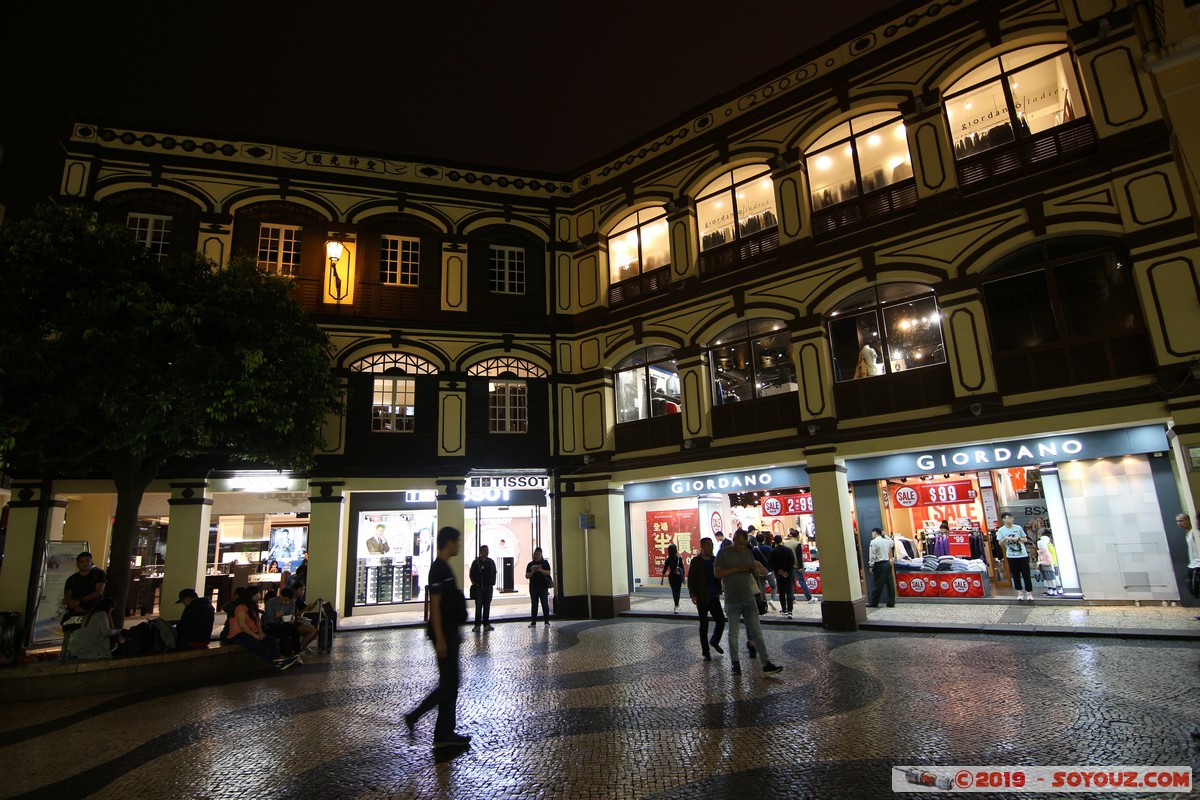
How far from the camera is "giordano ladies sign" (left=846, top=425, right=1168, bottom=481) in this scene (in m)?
12.1

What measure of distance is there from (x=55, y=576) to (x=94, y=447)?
14.3ft

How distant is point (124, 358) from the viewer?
11.9 metres

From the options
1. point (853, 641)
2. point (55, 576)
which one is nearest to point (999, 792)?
point (853, 641)

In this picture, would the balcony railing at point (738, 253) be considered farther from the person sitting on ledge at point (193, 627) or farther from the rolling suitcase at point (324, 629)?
the person sitting on ledge at point (193, 627)

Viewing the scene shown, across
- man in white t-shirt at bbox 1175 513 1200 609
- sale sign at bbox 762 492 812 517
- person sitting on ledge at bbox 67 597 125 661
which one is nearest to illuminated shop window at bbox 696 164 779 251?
sale sign at bbox 762 492 812 517

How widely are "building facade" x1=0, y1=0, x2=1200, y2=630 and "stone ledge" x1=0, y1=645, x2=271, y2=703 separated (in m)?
6.11

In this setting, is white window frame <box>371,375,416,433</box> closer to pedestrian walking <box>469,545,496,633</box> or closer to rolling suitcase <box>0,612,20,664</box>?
pedestrian walking <box>469,545,496,633</box>

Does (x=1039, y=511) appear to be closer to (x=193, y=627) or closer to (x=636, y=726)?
(x=636, y=726)

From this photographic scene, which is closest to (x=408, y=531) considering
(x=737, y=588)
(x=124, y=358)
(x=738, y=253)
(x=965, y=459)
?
(x=124, y=358)

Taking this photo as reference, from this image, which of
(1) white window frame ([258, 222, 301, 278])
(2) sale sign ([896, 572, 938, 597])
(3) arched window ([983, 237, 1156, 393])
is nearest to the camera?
(3) arched window ([983, 237, 1156, 393])

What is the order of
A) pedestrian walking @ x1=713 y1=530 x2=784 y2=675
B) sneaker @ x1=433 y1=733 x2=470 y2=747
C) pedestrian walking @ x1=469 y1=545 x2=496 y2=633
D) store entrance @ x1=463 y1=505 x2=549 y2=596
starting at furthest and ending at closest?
1. store entrance @ x1=463 y1=505 x2=549 y2=596
2. pedestrian walking @ x1=469 y1=545 x2=496 y2=633
3. pedestrian walking @ x1=713 y1=530 x2=784 y2=675
4. sneaker @ x1=433 y1=733 x2=470 y2=747

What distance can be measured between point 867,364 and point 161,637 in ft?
49.1

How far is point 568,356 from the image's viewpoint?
20.1m

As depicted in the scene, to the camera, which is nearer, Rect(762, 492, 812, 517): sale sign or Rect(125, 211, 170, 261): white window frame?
Rect(125, 211, 170, 261): white window frame
